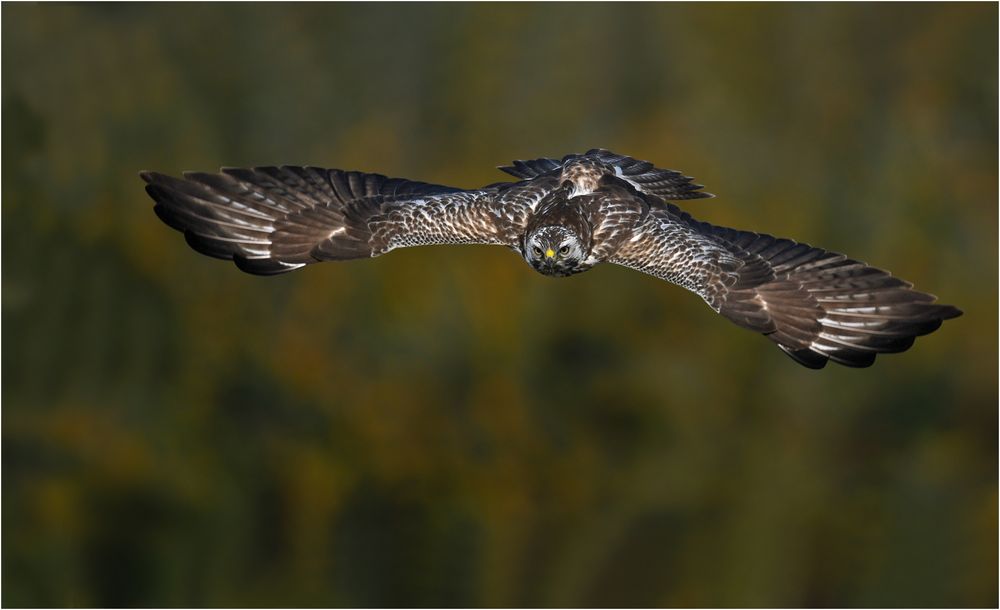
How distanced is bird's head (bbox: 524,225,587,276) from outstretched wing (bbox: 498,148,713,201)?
1330mm

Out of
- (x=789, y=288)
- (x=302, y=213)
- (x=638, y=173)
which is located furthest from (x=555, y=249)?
(x=302, y=213)

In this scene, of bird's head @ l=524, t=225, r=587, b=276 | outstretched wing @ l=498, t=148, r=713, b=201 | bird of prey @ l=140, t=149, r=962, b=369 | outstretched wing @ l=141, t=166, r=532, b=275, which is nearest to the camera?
bird's head @ l=524, t=225, r=587, b=276

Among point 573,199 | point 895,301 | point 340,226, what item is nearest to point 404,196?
point 340,226

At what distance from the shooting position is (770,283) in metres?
12.5

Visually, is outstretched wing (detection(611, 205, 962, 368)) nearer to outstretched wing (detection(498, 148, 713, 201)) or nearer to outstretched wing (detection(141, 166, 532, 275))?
outstretched wing (detection(498, 148, 713, 201))

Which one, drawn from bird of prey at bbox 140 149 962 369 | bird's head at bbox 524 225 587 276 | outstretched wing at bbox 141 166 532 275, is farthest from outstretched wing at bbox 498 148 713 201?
bird's head at bbox 524 225 587 276

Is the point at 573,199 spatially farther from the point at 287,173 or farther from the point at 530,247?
the point at 287,173

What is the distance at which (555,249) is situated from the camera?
11.8 metres

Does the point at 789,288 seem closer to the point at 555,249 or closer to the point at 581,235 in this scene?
the point at 581,235

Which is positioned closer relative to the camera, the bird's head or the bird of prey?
the bird's head

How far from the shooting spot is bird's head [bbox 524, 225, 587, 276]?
11.8 meters

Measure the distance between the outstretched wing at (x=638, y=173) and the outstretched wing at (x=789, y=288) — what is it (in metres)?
0.57

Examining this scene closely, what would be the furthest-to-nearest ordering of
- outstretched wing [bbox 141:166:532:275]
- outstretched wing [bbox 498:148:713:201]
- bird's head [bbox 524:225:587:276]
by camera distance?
1. outstretched wing [bbox 498:148:713:201]
2. outstretched wing [bbox 141:166:532:275]
3. bird's head [bbox 524:225:587:276]

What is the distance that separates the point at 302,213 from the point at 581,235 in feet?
10.2
